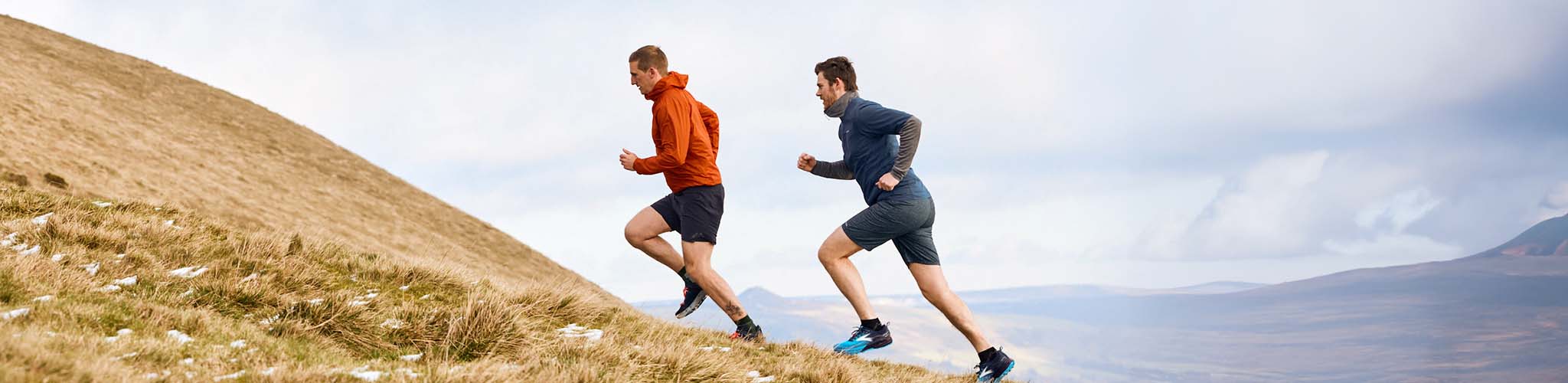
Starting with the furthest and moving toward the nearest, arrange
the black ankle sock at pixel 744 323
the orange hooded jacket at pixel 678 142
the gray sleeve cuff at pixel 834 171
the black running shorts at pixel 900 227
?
the black ankle sock at pixel 744 323 → the gray sleeve cuff at pixel 834 171 → the orange hooded jacket at pixel 678 142 → the black running shorts at pixel 900 227

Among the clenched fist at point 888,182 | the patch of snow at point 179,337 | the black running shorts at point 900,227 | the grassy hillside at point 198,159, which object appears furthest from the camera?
the grassy hillside at point 198,159

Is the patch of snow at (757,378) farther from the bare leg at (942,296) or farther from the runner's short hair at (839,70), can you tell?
the runner's short hair at (839,70)

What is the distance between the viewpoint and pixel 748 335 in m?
7.96

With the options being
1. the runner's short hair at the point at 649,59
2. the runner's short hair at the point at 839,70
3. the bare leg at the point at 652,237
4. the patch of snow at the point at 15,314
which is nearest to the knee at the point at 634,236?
the bare leg at the point at 652,237

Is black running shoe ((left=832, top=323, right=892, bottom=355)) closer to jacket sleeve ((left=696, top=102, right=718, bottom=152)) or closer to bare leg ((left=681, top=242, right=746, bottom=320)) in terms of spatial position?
bare leg ((left=681, top=242, right=746, bottom=320))

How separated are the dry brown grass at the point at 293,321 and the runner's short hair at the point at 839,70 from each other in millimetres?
2069

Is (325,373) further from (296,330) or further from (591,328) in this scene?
(591,328)

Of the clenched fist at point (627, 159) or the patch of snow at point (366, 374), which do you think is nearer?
the patch of snow at point (366, 374)

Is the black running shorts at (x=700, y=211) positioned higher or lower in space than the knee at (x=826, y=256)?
higher

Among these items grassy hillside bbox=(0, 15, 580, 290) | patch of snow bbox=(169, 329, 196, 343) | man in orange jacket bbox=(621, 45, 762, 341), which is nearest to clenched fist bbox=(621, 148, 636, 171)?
man in orange jacket bbox=(621, 45, 762, 341)

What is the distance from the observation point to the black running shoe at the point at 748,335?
794 cm

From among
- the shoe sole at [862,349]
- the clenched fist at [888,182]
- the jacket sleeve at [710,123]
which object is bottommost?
the shoe sole at [862,349]

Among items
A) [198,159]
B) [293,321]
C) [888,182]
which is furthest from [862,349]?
[198,159]

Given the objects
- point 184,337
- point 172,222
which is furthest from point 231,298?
point 172,222
